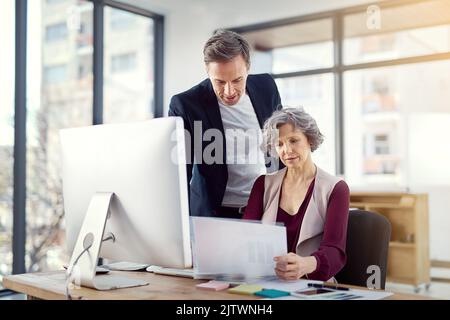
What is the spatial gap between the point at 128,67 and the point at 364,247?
4.07 meters

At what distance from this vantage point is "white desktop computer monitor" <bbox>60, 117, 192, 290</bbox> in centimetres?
126

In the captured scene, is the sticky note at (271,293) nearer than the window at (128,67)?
Yes

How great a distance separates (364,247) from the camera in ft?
5.54

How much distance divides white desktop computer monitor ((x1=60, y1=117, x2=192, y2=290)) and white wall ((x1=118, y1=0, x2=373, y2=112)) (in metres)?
4.10

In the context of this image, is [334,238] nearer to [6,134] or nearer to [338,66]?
[6,134]

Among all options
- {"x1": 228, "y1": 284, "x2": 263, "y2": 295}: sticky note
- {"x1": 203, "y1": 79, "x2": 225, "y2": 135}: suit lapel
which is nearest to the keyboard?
{"x1": 228, "y1": 284, "x2": 263, "y2": 295}: sticky note

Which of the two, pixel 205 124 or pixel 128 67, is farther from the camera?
pixel 128 67

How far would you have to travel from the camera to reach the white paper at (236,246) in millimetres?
1391

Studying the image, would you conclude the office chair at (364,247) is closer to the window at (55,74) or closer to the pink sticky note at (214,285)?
the pink sticky note at (214,285)

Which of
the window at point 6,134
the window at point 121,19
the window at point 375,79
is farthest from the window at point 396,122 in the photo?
the window at point 6,134

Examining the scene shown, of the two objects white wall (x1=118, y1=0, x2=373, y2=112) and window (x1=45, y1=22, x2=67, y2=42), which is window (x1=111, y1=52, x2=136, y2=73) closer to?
white wall (x1=118, y1=0, x2=373, y2=112)

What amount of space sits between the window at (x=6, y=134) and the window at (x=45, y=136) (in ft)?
0.47

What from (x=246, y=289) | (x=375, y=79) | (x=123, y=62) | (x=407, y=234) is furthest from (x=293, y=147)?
(x=375, y=79)

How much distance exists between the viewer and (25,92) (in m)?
4.30
